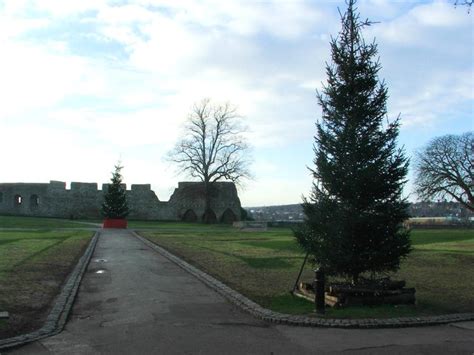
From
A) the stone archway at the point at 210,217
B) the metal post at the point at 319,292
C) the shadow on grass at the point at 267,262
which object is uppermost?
the stone archway at the point at 210,217

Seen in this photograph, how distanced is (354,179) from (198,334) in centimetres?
481

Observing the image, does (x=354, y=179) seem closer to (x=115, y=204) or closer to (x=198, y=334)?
(x=198, y=334)

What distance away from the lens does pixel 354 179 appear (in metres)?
10.7

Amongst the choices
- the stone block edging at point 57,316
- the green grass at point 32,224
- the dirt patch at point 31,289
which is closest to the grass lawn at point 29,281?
the dirt patch at point 31,289

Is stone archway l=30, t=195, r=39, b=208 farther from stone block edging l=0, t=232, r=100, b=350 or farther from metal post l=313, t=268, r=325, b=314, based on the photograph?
metal post l=313, t=268, r=325, b=314

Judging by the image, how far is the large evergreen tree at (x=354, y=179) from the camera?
10523 mm

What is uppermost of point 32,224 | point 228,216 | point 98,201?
point 98,201

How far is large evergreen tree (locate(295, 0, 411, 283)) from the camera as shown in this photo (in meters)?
10.5

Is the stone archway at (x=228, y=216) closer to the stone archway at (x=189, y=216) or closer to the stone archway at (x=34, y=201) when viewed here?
the stone archway at (x=189, y=216)

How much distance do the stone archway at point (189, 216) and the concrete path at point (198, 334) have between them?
6257 cm

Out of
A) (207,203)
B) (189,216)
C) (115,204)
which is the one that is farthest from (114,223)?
(189,216)

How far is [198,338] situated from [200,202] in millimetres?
65226

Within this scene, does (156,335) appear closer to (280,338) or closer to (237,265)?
(280,338)

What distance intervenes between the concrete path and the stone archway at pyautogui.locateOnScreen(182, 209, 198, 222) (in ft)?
205
